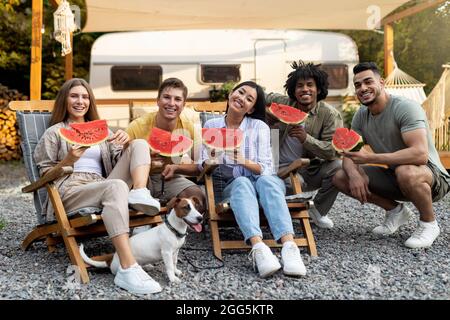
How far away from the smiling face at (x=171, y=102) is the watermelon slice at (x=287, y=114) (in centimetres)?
73

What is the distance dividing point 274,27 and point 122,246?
7.38 meters

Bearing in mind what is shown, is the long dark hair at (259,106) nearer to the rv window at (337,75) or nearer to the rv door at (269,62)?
the rv door at (269,62)

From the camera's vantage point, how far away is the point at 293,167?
3846mm

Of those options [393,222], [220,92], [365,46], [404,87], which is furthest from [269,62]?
[393,222]

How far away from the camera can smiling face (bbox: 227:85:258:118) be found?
382 centimetres

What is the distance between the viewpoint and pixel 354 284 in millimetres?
3121

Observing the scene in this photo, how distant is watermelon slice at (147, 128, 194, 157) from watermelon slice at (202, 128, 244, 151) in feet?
0.55

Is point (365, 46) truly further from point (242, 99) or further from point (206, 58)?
point (242, 99)

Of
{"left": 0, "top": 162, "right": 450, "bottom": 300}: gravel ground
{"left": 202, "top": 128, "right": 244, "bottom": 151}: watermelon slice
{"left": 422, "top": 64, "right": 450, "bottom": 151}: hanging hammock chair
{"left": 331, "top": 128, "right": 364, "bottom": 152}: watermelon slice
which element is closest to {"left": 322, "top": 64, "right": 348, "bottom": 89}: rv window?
{"left": 422, "top": 64, "right": 450, "bottom": 151}: hanging hammock chair

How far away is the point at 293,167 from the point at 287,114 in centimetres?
47

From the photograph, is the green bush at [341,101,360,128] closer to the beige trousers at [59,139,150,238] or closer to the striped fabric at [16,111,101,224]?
the striped fabric at [16,111,101,224]

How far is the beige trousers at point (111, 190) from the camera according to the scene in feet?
10.1
